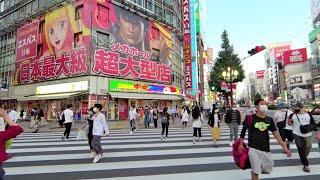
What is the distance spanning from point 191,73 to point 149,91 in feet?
52.4

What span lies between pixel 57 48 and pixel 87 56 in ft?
18.7

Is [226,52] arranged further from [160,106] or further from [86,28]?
A: [86,28]

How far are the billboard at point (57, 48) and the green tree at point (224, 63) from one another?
24607 millimetres

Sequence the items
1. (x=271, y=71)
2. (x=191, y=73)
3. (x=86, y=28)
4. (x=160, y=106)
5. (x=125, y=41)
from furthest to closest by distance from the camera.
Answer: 1. (x=271, y=71)
2. (x=191, y=73)
3. (x=160, y=106)
4. (x=125, y=41)
5. (x=86, y=28)

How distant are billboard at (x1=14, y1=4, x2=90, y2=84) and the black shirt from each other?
27.5m

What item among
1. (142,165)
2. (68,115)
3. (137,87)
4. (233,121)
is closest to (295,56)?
(137,87)

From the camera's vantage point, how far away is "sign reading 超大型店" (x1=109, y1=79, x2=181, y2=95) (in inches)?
1313

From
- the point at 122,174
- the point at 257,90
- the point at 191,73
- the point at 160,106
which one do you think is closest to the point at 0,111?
the point at 122,174

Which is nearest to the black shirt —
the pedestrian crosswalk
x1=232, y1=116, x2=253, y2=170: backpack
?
x1=232, y1=116, x2=253, y2=170: backpack

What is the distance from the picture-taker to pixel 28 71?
39156 mm

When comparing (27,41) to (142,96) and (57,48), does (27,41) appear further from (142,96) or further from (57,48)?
(142,96)

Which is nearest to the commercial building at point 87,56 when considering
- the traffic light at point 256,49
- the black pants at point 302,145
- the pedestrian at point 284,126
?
the traffic light at point 256,49

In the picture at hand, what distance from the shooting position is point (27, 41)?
40.3 meters

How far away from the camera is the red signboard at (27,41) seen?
127ft
